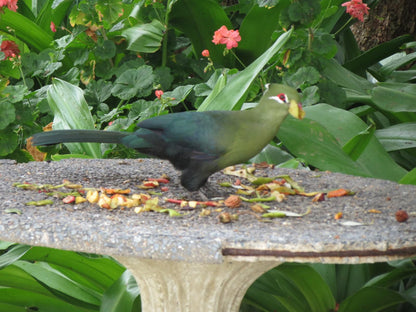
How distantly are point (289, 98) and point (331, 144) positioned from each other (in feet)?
2.46

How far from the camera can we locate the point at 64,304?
5.72 feet

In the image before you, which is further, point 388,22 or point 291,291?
point 388,22

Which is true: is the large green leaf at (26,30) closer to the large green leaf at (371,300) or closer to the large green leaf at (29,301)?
the large green leaf at (29,301)

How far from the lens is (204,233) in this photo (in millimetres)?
885

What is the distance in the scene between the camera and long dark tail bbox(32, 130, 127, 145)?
1196 mm

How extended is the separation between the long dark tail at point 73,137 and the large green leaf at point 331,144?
735mm

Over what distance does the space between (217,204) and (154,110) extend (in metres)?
1.26

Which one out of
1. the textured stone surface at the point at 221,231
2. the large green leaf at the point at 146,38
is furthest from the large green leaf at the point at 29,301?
the large green leaf at the point at 146,38

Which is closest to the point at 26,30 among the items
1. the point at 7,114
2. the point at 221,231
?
the point at 7,114

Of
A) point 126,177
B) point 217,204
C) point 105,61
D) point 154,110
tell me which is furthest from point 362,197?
point 105,61

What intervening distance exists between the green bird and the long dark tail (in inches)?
0.8

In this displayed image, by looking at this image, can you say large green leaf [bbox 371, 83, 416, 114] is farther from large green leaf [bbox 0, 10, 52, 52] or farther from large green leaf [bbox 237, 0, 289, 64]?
large green leaf [bbox 0, 10, 52, 52]

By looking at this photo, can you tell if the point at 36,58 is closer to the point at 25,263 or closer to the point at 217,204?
the point at 25,263

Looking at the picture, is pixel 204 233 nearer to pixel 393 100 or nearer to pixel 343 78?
pixel 393 100
